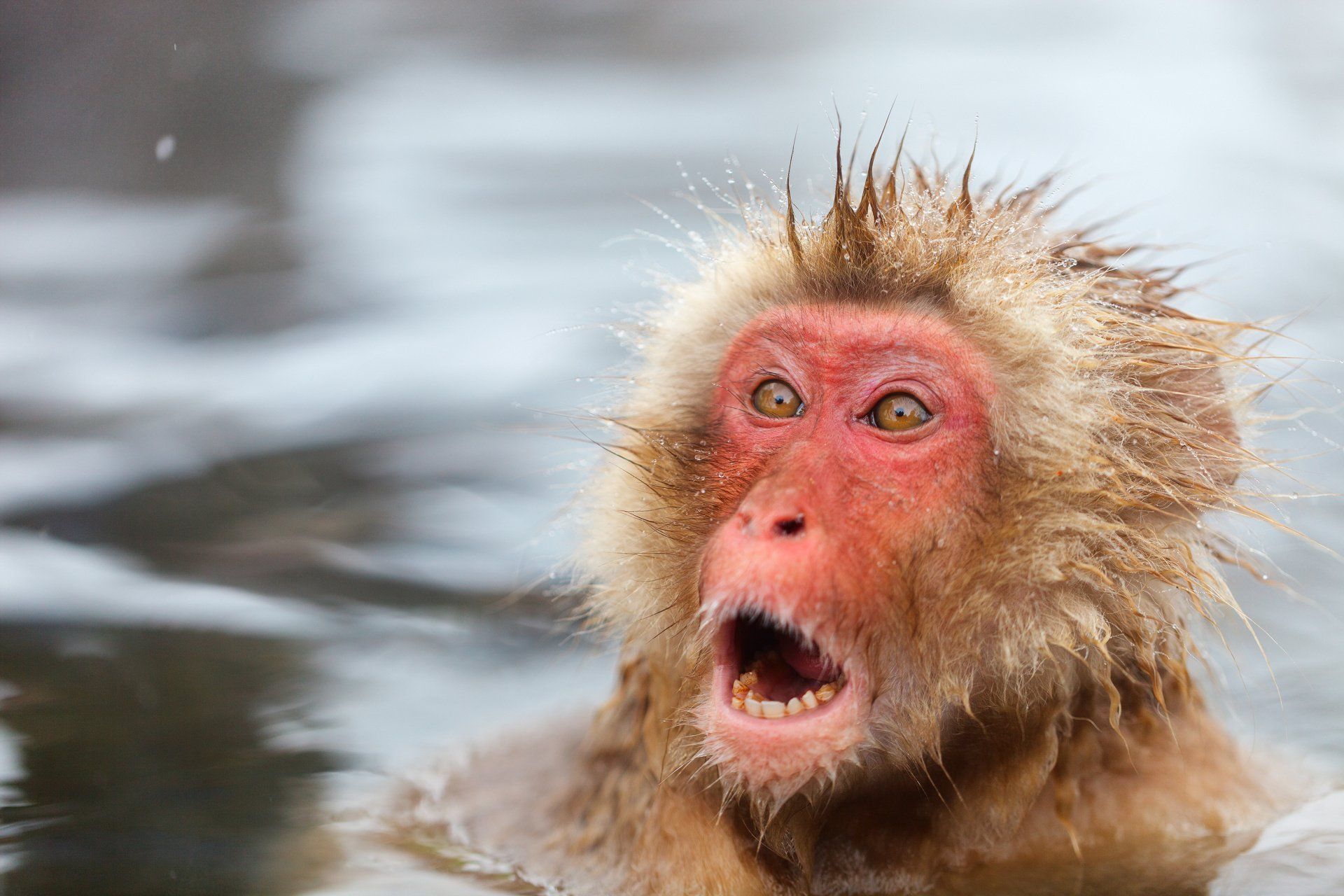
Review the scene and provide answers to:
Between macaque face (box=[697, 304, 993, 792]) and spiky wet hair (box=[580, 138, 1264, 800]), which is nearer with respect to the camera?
macaque face (box=[697, 304, 993, 792])

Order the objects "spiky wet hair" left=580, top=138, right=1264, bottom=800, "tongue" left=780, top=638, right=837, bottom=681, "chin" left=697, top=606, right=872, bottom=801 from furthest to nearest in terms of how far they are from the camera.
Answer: "tongue" left=780, top=638, right=837, bottom=681 < "spiky wet hair" left=580, top=138, right=1264, bottom=800 < "chin" left=697, top=606, right=872, bottom=801

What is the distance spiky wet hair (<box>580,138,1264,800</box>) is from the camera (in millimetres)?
2629

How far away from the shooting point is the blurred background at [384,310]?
415 cm

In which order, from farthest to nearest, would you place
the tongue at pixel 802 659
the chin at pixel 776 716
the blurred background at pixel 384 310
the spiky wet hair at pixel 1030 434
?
the blurred background at pixel 384 310 < the tongue at pixel 802 659 < the spiky wet hair at pixel 1030 434 < the chin at pixel 776 716

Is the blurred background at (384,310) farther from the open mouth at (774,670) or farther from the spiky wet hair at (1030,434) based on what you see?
the open mouth at (774,670)

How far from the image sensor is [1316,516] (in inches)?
229

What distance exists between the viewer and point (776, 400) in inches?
111

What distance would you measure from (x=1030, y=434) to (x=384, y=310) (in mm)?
5363

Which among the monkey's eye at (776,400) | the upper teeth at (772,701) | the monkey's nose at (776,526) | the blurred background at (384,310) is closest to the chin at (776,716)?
the upper teeth at (772,701)

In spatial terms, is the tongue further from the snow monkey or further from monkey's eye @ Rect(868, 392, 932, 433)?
monkey's eye @ Rect(868, 392, 932, 433)

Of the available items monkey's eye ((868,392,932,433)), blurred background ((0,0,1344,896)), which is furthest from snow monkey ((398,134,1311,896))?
blurred background ((0,0,1344,896))

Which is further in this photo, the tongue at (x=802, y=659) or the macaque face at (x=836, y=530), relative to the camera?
the tongue at (x=802, y=659)

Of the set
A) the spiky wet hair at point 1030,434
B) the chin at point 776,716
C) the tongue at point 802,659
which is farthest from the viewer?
the tongue at point 802,659

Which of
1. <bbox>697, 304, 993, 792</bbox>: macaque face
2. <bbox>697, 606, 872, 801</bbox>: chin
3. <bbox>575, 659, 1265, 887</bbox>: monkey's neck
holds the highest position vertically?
<bbox>697, 304, 993, 792</bbox>: macaque face
